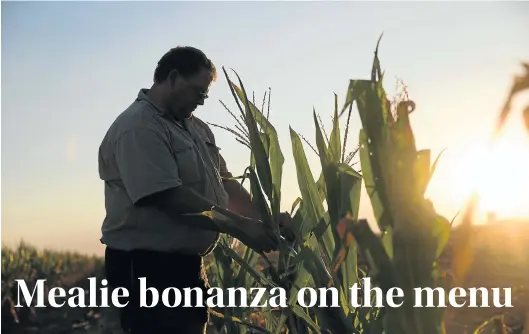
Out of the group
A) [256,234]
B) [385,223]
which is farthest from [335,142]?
[385,223]

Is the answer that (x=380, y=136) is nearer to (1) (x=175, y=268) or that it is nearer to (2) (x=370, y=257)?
(2) (x=370, y=257)

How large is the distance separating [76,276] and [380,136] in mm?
8024

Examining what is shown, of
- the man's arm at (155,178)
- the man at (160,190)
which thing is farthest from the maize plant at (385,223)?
the man at (160,190)

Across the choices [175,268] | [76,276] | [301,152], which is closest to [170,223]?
[175,268]

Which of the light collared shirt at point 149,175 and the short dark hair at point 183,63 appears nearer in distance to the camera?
the light collared shirt at point 149,175

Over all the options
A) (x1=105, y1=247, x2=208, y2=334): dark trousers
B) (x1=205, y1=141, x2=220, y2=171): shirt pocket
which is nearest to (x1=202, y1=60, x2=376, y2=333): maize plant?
(x1=105, y1=247, x2=208, y2=334): dark trousers

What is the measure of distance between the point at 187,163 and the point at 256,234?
0.55 meters

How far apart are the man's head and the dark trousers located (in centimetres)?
49

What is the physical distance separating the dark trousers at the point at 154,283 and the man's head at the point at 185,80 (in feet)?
1.62

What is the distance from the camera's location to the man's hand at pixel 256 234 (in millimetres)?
1892

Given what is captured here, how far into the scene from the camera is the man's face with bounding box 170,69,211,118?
2.39m

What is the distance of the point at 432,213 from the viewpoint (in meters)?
1.29

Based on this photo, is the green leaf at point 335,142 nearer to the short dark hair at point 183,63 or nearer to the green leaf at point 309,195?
the green leaf at point 309,195

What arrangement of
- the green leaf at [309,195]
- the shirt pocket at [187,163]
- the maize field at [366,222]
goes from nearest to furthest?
1. the maize field at [366,222]
2. the green leaf at [309,195]
3. the shirt pocket at [187,163]
